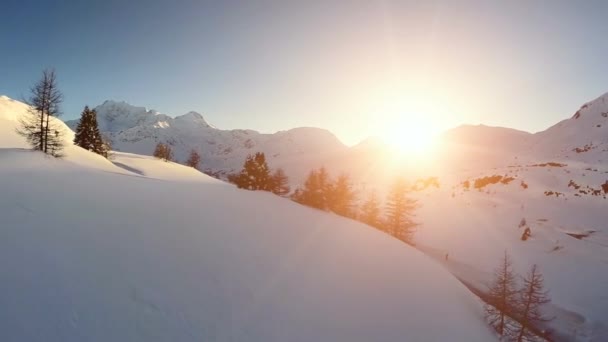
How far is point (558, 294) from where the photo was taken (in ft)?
91.5

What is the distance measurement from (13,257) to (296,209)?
2202 centimetres

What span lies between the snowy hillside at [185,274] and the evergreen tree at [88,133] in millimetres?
36755

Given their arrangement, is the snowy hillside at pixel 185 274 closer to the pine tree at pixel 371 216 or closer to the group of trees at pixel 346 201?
the group of trees at pixel 346 201

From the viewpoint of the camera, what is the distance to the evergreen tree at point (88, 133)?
5528 centimetres

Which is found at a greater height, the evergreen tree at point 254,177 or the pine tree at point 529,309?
the evergreen tree at point 254,177

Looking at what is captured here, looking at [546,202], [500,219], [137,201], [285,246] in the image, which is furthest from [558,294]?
[137,201]

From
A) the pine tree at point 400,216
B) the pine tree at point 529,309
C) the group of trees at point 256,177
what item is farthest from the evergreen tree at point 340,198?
the pine tree at point 529,309

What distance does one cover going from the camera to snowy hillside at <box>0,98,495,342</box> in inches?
366

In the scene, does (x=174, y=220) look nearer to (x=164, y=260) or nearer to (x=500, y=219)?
(x=164, y=260)

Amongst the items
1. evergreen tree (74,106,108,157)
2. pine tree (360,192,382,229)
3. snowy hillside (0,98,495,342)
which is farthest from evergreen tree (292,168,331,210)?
evergreen tree (74,106,108,157)

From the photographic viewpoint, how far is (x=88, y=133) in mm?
56219

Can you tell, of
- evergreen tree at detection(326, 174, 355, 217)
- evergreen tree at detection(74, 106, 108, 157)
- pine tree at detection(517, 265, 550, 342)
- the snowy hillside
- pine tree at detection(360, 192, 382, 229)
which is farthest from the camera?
evergreen tree at detection(74, 106, 108, 157)

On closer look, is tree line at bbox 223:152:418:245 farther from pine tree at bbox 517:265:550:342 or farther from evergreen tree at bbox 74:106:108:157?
evergreen tree at bbox 74:106:108:157

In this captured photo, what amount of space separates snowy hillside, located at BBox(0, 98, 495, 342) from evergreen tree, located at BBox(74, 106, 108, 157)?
36.8 metres
